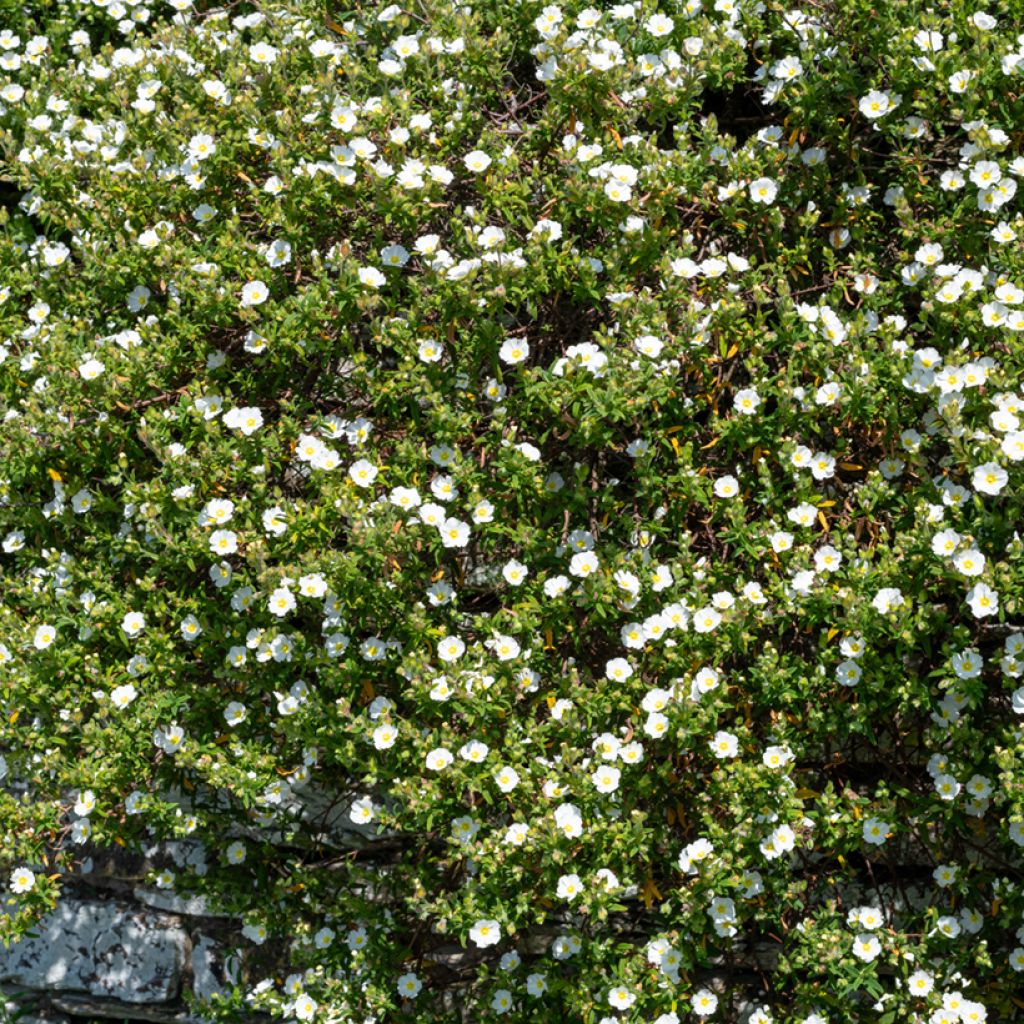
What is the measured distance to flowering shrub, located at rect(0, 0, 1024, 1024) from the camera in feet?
10.0

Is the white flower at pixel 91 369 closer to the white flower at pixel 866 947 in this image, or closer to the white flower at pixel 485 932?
the white flower at pixel 485 932

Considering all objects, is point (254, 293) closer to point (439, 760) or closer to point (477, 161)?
point (477, 161)

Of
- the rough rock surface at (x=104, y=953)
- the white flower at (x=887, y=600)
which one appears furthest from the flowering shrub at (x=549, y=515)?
the rough rock surface at (x=104, y=953)

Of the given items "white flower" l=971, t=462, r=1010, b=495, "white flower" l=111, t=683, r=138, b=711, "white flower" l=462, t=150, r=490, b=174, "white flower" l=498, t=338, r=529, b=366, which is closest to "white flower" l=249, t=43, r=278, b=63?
"white flower" l=462, t=150, r=490, b=174

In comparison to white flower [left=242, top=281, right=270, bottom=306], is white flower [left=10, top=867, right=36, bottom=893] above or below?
below

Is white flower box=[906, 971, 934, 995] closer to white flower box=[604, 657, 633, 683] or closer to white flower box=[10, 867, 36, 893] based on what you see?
white flower box=[604, 657, 633, 683]

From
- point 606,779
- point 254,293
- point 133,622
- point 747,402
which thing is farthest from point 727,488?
point 133,622

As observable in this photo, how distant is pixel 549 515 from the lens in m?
3.31

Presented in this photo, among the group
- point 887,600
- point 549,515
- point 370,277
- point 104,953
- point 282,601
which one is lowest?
point 104,953

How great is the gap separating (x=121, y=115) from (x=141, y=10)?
20.4 inches

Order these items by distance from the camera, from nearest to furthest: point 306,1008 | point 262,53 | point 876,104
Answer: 1. point 306,1008
2. point 876,104
3. point 262,53

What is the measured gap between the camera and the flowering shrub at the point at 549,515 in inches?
121

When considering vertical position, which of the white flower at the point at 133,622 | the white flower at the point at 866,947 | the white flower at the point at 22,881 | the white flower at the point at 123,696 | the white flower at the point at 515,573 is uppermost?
the white flower at the point at 515,573

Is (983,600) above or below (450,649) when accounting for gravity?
above
